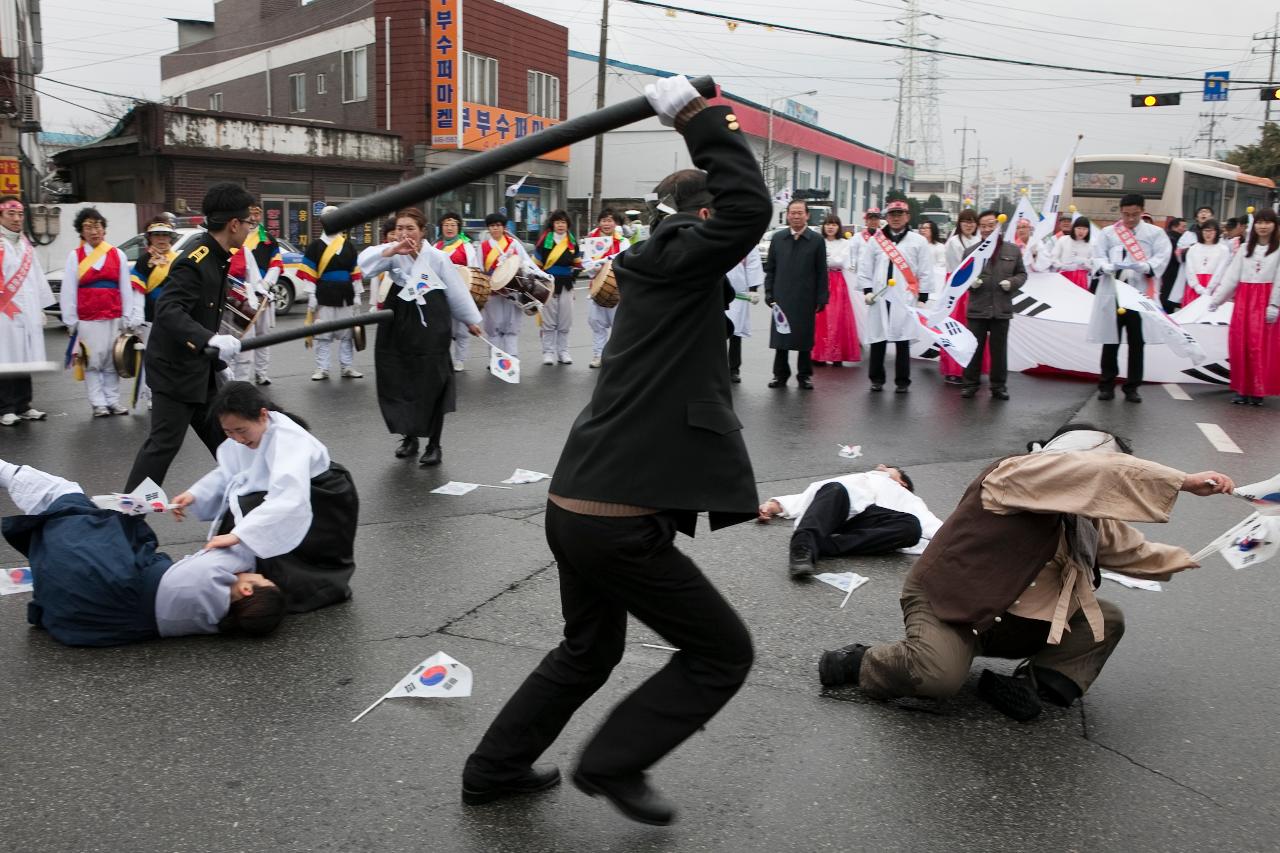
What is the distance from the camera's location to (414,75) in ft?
115

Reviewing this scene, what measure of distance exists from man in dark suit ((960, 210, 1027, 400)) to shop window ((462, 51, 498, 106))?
2663 centimetres

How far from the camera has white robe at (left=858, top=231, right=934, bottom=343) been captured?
1180 centimetres

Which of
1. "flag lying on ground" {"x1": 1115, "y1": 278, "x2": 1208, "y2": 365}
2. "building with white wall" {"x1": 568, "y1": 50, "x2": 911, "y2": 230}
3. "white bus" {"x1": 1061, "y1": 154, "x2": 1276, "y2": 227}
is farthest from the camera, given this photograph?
"building with white wall" {"x1": 568, "y1": 50, "x2": 911, "y2": 230}

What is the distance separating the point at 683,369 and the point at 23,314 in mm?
8941

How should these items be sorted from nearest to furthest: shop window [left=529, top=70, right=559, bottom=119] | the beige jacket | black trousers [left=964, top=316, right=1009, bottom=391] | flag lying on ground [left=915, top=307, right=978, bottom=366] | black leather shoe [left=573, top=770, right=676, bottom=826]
→ black leather shoe [left=573, top=770, right=676, bottom=826], the beige jacket, flag lying on ground [left=915, top=307, right=978, bottom=366], black trousers [left=964, top=316, right=1009, bottom=391], shop window [left=529, top=70, right=559, bottom=119]

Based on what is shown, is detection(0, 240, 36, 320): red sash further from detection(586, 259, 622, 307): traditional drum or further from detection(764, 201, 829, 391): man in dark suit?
detection(764, 201, 829, 391): man in dark suit

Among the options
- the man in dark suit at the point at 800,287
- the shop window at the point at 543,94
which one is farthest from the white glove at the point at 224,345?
the shop window at the point at 543,94

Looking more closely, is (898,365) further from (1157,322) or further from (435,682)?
(435,682)

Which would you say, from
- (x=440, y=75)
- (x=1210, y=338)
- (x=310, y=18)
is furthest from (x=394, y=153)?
(x=1210, y=338)

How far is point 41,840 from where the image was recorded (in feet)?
10.4

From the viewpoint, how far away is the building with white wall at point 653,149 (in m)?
45.8

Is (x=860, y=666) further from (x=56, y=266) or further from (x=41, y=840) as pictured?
(x=56, y=266)

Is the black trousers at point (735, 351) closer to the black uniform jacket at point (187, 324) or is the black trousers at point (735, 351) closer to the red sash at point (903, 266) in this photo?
the red sash at point (903, 266)

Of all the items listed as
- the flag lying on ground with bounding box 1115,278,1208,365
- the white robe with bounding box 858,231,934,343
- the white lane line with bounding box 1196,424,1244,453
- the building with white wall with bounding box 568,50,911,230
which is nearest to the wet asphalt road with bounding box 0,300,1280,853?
the white lane line with bounding box 1196,424,1244,453
